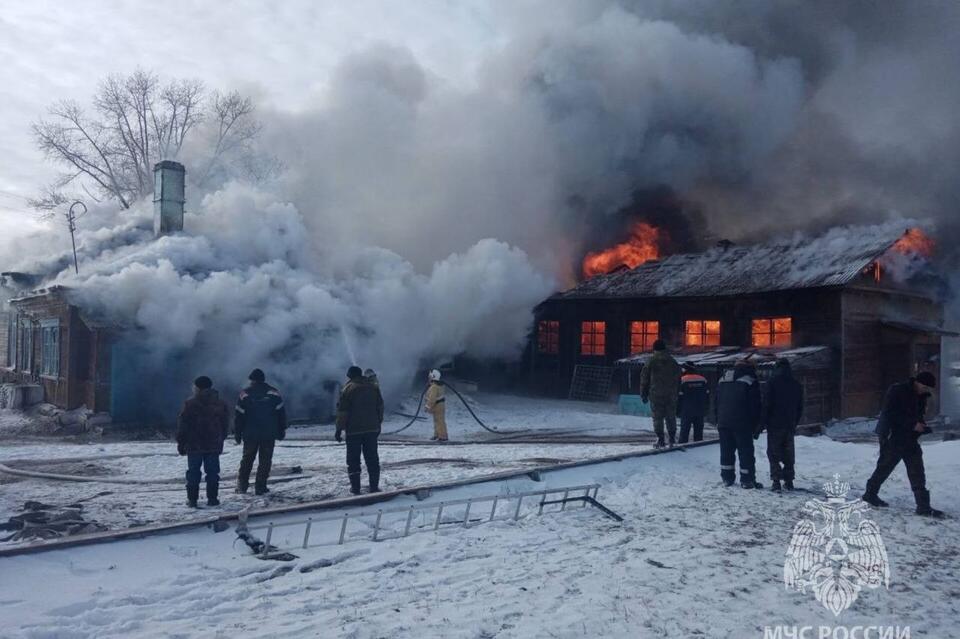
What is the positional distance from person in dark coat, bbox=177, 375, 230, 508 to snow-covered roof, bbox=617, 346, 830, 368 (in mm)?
15135

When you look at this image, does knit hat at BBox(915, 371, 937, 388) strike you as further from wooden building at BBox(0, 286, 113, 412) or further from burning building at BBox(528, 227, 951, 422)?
wooden building at BBox(0, 286, 113, 412)

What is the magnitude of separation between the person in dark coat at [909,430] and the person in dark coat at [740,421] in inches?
60.1

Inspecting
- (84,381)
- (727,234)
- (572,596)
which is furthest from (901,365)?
(84,381)

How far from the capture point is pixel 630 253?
109ft

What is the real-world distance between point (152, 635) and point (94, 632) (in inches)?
15.3

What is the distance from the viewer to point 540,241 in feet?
102

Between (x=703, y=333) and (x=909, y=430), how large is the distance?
16933 millimetres

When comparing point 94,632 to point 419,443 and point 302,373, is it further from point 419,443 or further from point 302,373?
point 302,373

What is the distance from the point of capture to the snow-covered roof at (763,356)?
1956 centimetres

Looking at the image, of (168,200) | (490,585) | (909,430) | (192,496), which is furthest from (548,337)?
(490,585)

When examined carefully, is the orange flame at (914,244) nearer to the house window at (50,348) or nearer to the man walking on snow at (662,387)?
the man walking on snow at (662,387)

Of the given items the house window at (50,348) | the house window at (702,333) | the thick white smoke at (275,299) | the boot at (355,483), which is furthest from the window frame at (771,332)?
the house window at (50,348)

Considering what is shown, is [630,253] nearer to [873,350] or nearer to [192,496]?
[873,350]

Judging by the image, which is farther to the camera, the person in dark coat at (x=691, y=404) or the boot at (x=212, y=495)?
the person in dark coat at (x=691, y=404)
